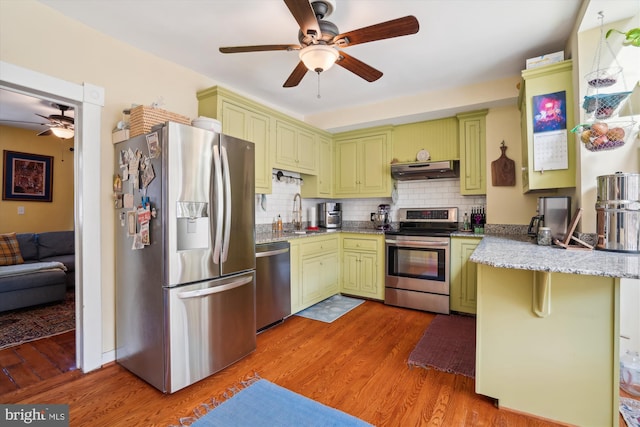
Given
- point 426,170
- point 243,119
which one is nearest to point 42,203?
point 243,119

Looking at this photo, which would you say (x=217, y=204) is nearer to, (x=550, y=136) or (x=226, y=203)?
(x=226, y=203)

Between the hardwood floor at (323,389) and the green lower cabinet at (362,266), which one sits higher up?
the green lower cabinet at (362,266)

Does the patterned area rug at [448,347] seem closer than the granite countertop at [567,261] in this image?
No

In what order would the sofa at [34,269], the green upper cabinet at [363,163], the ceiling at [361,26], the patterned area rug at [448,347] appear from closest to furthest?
the ceiling at [361,26], the patterned area rug at [448,347], the sofa at [34,269], the green upper cabinet at [363,163]

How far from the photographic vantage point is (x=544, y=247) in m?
2.02

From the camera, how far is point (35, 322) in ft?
10.2

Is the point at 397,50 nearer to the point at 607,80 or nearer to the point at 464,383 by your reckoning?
the point at 607,80

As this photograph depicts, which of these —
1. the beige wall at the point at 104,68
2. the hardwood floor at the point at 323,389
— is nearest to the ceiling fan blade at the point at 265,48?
the beige wall at the point at 104,68

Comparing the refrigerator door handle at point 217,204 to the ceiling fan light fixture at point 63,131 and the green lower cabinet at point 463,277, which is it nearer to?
the green lower cabinet at point 463,277

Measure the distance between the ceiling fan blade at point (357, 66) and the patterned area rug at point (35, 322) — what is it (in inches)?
141

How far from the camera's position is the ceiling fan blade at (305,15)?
1510 mm

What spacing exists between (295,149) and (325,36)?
1.87m

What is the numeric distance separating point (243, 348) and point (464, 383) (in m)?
1.62

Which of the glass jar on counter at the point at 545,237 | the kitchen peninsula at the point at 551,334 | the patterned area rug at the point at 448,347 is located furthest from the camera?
the patterned area rug at the point at 448,347
